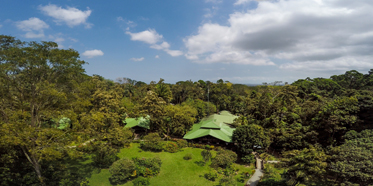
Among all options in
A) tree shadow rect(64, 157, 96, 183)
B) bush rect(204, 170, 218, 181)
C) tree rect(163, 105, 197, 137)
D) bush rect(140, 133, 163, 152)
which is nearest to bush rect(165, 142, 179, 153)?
bush rect(140, 133, 163, 152)

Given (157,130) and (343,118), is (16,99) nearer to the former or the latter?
(157,130)

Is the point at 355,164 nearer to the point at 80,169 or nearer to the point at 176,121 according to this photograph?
the point at 176,121

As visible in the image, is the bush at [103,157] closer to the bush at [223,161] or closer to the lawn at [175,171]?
the lawn at [175,171]

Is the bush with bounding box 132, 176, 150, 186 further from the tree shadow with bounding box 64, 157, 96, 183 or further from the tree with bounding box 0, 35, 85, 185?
the tree with bounding box 0, 35, 85, 185

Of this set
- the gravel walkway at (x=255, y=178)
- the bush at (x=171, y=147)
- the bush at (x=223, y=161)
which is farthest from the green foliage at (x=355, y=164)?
the bush at (x=171, y=147)

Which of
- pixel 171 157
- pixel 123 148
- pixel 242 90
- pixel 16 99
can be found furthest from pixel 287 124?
pixel 242 90

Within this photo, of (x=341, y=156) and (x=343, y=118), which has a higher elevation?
(x=343, y=118)
